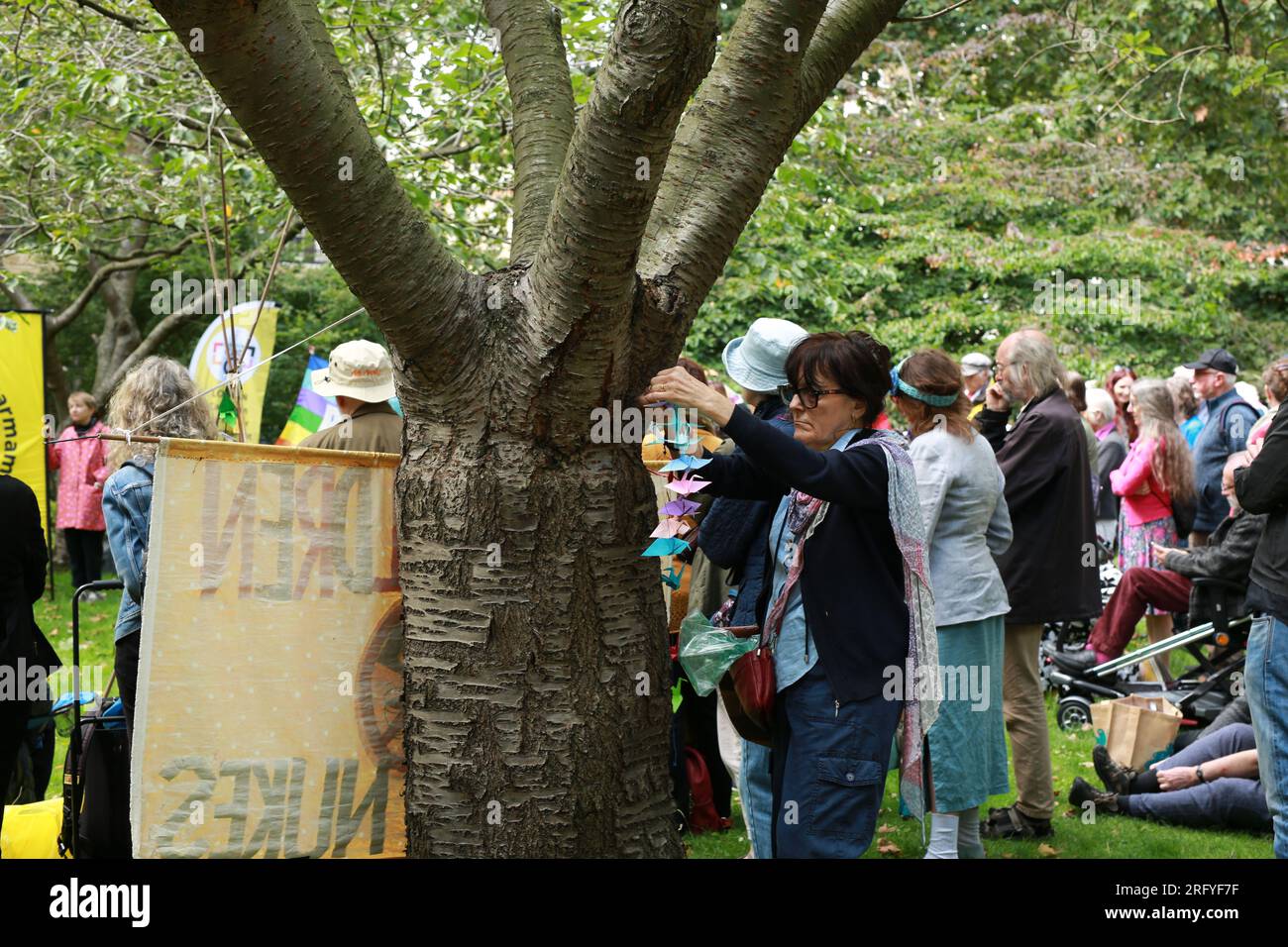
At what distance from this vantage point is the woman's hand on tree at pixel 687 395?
3.49m

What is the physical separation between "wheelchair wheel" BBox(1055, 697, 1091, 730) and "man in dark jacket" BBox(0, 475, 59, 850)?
225 inches

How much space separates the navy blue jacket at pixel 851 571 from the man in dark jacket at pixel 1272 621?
158 cm

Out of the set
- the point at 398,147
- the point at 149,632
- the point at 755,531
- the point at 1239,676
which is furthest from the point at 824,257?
the point at 149,632

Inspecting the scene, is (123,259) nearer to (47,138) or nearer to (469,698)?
(47,138)

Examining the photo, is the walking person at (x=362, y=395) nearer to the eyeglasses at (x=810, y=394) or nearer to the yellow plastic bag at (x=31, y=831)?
the yellow plastic bag at (x=31, y=831)

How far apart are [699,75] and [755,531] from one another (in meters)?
1.81

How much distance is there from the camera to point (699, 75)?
3.01 meters

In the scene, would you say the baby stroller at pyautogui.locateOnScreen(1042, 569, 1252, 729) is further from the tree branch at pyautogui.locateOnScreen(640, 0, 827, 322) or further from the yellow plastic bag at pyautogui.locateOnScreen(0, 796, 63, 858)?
the yellow plastic bag at pyautogui.locateOnScreen(0, 796, 63, 858)

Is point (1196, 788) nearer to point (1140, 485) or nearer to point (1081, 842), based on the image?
point (1081, 842)

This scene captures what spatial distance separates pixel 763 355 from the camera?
197 inches

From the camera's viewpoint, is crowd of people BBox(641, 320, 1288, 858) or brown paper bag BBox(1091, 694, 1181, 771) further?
brown paper bag BBox(1091, 694, 1181, 771)

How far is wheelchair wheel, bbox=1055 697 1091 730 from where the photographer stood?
25.9 ft

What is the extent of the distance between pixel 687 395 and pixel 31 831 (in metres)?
3.06

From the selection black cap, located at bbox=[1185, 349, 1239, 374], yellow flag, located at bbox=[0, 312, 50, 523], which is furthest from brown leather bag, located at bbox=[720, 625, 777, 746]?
yellow flag, located at bbox=[0, 312, 50, 523]
